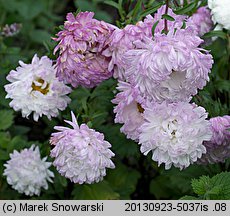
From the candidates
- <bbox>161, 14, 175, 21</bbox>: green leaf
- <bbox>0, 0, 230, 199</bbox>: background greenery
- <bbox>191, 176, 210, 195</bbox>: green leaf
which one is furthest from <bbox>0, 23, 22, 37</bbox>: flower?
<bbox>191, 176, 210, 195</bbox>: green leaf

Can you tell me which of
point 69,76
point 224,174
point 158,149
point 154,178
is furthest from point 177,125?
point 154,178

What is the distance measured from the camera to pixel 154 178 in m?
2.31

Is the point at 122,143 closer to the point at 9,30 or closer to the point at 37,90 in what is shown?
the point at 37,90

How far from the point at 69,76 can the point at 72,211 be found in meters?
0.38

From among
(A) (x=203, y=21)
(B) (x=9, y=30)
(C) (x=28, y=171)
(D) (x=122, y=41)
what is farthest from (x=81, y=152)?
(B) (x=9, y=30)

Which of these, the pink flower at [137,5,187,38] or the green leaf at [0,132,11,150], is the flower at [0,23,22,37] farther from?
the pink flower at [137,5,187,38]

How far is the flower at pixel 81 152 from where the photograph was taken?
1.51 metres

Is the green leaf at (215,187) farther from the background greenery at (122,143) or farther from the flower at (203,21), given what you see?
the flower at (203,21)

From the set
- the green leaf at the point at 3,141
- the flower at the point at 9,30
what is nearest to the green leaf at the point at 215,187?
the green leaf at the point at 3,141

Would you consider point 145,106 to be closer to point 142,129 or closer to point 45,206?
point 142,129

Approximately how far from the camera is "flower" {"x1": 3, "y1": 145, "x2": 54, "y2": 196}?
6.36 feet

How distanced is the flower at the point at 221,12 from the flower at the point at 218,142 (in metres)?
0.31

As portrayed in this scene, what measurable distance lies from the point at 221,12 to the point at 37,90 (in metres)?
0.61

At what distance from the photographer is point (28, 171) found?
76.5 inches
